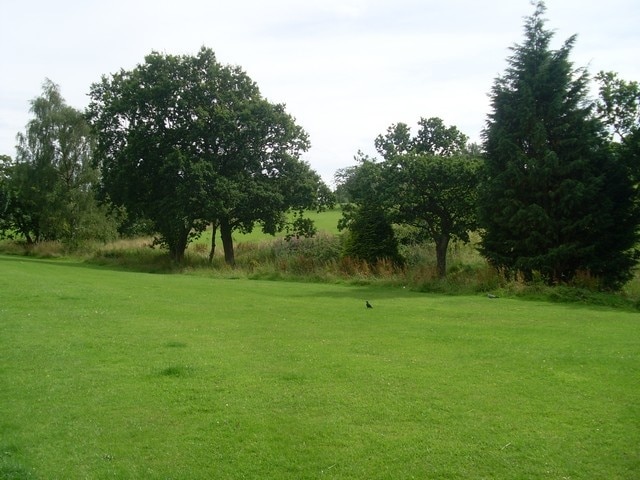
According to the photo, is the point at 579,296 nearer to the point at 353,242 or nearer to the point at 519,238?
the point at 519,238

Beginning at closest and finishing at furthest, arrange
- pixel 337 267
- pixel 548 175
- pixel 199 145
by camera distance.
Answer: pixel 548 175 < pixel 337 267 < pixel 199 145

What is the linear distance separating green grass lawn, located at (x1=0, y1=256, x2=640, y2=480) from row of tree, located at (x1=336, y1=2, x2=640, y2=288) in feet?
30.3

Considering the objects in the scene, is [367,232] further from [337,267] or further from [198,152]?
[198,152]

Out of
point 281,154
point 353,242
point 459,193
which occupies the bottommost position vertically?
point 353,242

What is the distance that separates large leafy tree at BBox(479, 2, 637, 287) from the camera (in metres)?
23.8

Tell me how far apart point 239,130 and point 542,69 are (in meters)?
22.7

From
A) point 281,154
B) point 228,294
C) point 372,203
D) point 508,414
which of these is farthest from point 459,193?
point 508,414

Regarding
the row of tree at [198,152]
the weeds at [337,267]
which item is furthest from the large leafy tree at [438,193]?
the row of tree at [198,152]

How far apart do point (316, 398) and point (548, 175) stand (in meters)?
19.4

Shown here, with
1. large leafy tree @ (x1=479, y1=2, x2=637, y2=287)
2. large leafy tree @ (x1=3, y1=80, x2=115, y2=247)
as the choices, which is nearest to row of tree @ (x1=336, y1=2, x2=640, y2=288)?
large leafy tree @ (x1=479, y1=2, x2=637, y2=287)

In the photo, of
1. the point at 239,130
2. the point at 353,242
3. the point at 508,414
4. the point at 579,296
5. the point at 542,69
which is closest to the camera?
the point at 508,414

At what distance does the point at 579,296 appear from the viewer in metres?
21.0

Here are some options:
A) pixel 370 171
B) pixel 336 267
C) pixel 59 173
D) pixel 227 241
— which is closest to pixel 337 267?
pixel 336 267

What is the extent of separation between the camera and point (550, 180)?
24.7 metres
